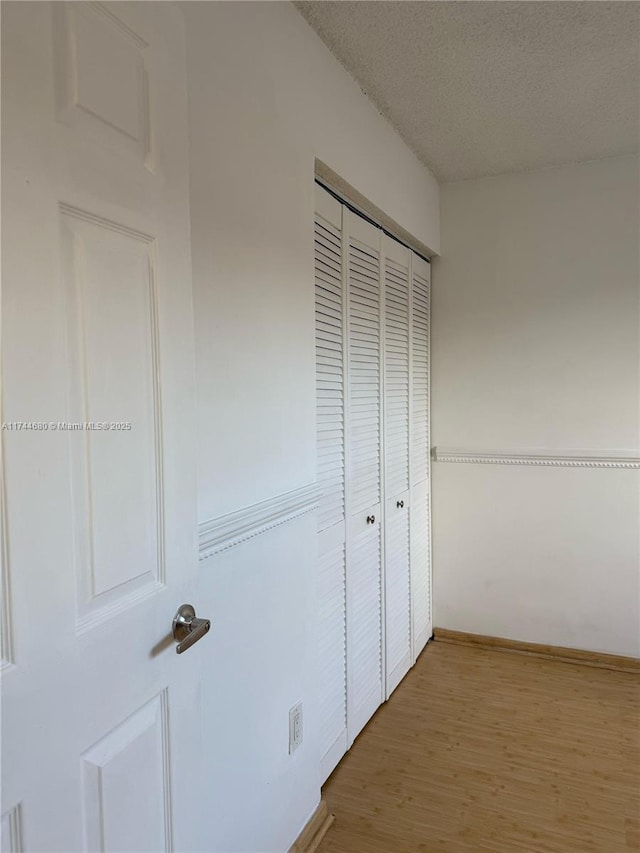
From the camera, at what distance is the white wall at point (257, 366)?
4.11 feet

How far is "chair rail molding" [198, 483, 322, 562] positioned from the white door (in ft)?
0.49

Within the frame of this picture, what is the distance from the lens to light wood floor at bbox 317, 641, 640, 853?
5.76 ft

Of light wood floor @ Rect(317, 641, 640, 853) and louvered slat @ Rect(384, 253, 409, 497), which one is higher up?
louvered slat @ Rect(384, 253, 409, 497)

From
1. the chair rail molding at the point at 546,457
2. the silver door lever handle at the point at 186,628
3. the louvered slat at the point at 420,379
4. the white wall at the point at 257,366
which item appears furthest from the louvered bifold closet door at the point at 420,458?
the silver door lever handle at the point at 186,628

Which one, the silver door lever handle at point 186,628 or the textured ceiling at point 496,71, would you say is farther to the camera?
the textured ceiling at point 496,71

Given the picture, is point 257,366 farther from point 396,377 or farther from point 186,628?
point 396,377

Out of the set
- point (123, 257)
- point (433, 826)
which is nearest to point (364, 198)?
point (123, 257)

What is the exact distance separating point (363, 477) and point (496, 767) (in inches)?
43.3

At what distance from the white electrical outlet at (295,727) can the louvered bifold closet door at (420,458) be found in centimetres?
122

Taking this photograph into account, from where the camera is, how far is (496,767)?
2057 millimetres

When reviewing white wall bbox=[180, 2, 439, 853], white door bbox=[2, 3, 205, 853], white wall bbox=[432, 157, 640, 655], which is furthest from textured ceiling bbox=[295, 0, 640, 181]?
white door bbox=[2, 3, 205, 853]

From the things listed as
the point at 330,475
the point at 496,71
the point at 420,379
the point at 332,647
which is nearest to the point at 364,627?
the point at 332,647

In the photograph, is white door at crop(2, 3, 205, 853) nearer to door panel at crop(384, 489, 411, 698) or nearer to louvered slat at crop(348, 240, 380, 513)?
A: louvered slat at crop(348, 240, 380, 513)

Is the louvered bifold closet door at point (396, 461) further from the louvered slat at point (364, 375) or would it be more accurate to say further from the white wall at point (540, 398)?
the white wall at point (540, 398)
